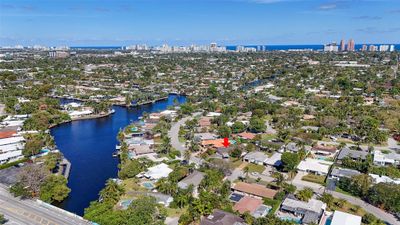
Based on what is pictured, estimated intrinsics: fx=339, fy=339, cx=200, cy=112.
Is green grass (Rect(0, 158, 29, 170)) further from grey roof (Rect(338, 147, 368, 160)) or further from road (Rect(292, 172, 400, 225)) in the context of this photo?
grey roof (Rect(338, 147, 368, 160))

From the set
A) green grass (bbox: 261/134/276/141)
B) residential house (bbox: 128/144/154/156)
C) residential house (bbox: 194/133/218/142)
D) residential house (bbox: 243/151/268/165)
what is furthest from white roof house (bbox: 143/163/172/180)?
green grass (bbox: 261/134/276/141)

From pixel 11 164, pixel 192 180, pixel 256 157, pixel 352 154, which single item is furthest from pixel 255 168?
pixel 11 164

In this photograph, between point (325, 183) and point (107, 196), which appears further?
point (325, 183)

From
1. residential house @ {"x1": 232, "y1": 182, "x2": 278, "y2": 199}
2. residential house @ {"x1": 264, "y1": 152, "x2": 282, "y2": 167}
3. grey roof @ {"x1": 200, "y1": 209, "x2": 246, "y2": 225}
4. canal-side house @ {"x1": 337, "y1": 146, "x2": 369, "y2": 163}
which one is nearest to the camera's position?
grey roof @ {"x1": 200, "y1": 209, "x2": 246, "y2": 225}

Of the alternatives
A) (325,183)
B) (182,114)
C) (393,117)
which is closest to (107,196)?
(325,183)

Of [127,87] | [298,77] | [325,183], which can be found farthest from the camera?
[298,77]

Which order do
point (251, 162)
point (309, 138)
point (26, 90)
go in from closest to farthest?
point (251, 162)
point (309, 138)
point (26, 90)

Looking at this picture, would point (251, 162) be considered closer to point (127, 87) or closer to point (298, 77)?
point (127, 87)
